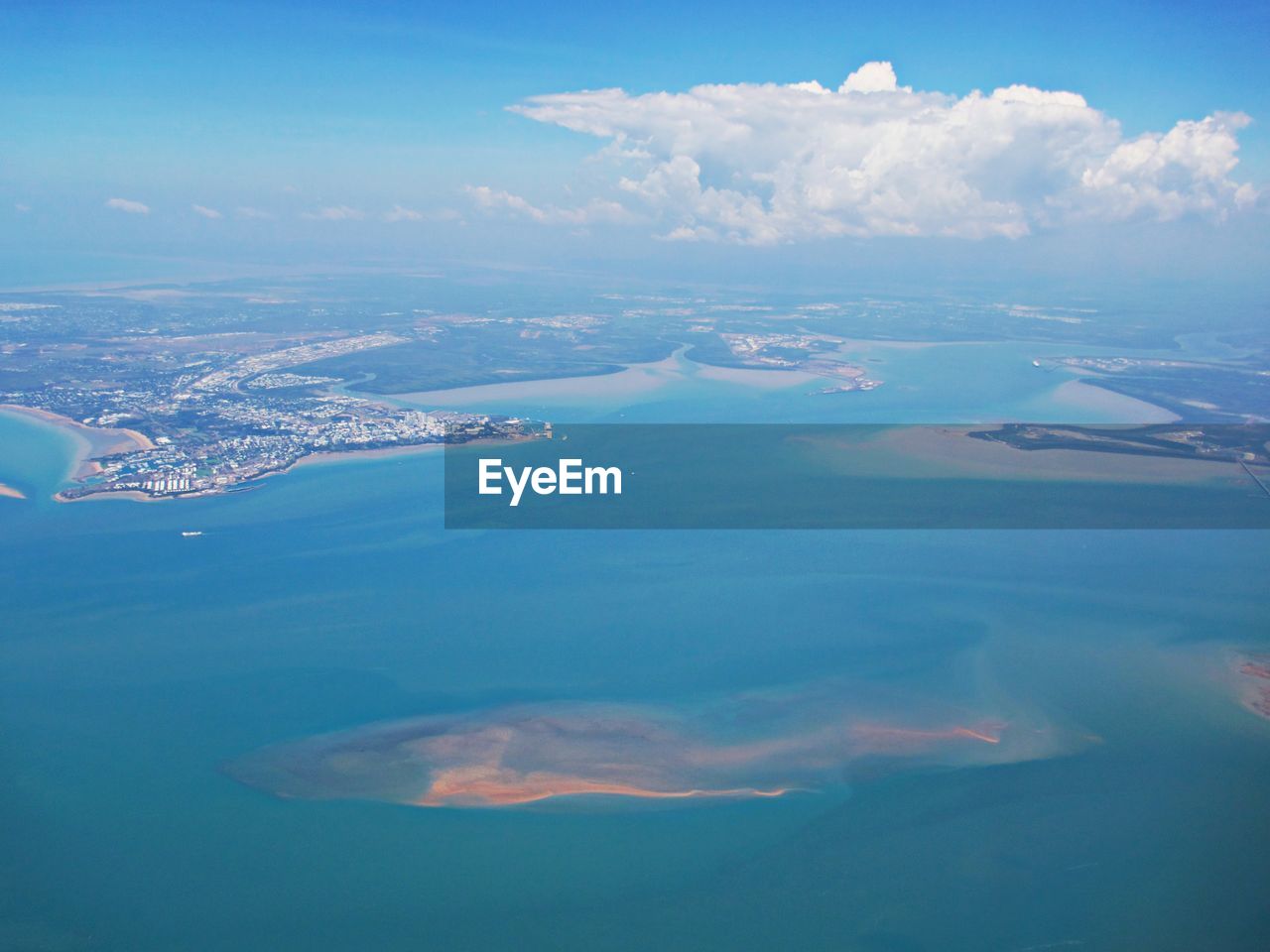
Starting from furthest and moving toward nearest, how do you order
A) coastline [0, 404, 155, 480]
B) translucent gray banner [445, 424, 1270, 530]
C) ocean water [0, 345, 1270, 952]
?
coastline [0, 404, 155, 480], translucent gray banner [445, 424, 1270, 530], ocean water [0, 345, 1270, 952]

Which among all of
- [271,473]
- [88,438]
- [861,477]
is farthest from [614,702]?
[88,438]

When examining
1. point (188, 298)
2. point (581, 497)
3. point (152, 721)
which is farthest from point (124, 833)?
point (188, 298)

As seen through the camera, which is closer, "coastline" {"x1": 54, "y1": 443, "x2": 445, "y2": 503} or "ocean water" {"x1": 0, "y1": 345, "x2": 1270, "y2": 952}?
"ocean water" {"x1": 0, "y1": 345, "x2": 1270, "y2": 952}

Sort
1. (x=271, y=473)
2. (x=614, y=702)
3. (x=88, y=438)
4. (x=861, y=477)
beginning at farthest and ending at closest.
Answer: (x=88, y=438)
(x=861, y=477)
(x=271, y=473)
(x=614, y=702)

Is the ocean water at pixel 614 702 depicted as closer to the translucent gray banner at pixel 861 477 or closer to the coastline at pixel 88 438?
the translucent gray banner at pixel 861 477

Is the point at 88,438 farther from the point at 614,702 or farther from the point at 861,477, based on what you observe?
the point at 861,477

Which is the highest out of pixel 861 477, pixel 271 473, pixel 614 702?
pixel 861 477

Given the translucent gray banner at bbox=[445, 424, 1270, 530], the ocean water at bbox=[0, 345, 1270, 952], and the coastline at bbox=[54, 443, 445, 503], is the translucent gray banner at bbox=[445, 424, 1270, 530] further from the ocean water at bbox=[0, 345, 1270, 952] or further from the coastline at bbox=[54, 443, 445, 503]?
the coastline at bbox=[54, 443, 445, 503]

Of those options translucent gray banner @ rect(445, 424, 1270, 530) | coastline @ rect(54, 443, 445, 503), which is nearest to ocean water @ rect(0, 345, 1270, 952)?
coastline @ rect(54, 443, 445, 503)

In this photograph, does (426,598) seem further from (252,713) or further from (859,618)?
(859,618)
